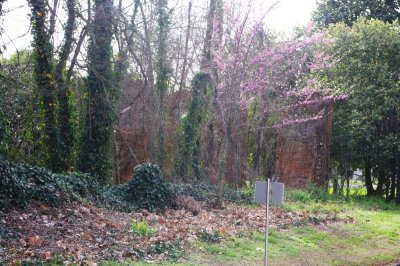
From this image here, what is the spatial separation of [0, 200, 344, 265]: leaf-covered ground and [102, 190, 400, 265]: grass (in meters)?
0.43

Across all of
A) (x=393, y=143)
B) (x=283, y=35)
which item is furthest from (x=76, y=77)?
(x=393, y=143)

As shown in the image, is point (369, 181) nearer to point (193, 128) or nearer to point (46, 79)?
point (193, 128)

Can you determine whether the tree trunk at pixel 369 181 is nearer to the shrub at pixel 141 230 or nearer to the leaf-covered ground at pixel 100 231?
the leaf-covered ground at pixel 100 231

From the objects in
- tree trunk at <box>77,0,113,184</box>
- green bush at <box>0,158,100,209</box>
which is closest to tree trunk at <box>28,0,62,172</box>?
tree trunk at <box>77,0,113,184</box>

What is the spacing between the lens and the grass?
35.9ft

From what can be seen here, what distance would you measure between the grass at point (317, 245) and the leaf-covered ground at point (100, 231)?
428 millimetres

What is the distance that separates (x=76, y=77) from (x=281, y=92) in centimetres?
1016

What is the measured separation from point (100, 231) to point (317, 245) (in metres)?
5.45

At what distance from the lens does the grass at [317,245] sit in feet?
35.9

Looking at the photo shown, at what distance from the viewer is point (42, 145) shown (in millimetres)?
17734

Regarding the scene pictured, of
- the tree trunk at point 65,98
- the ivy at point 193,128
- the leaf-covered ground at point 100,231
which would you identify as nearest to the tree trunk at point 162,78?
the ivy at point 193,128

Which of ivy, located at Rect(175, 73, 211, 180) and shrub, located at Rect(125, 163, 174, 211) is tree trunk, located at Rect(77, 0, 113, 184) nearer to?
shrub, located at Rect(125, 163, 174, 211)

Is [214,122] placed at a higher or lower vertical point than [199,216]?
higher

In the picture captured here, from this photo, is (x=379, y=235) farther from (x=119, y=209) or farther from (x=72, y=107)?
(x=72, y=107)
